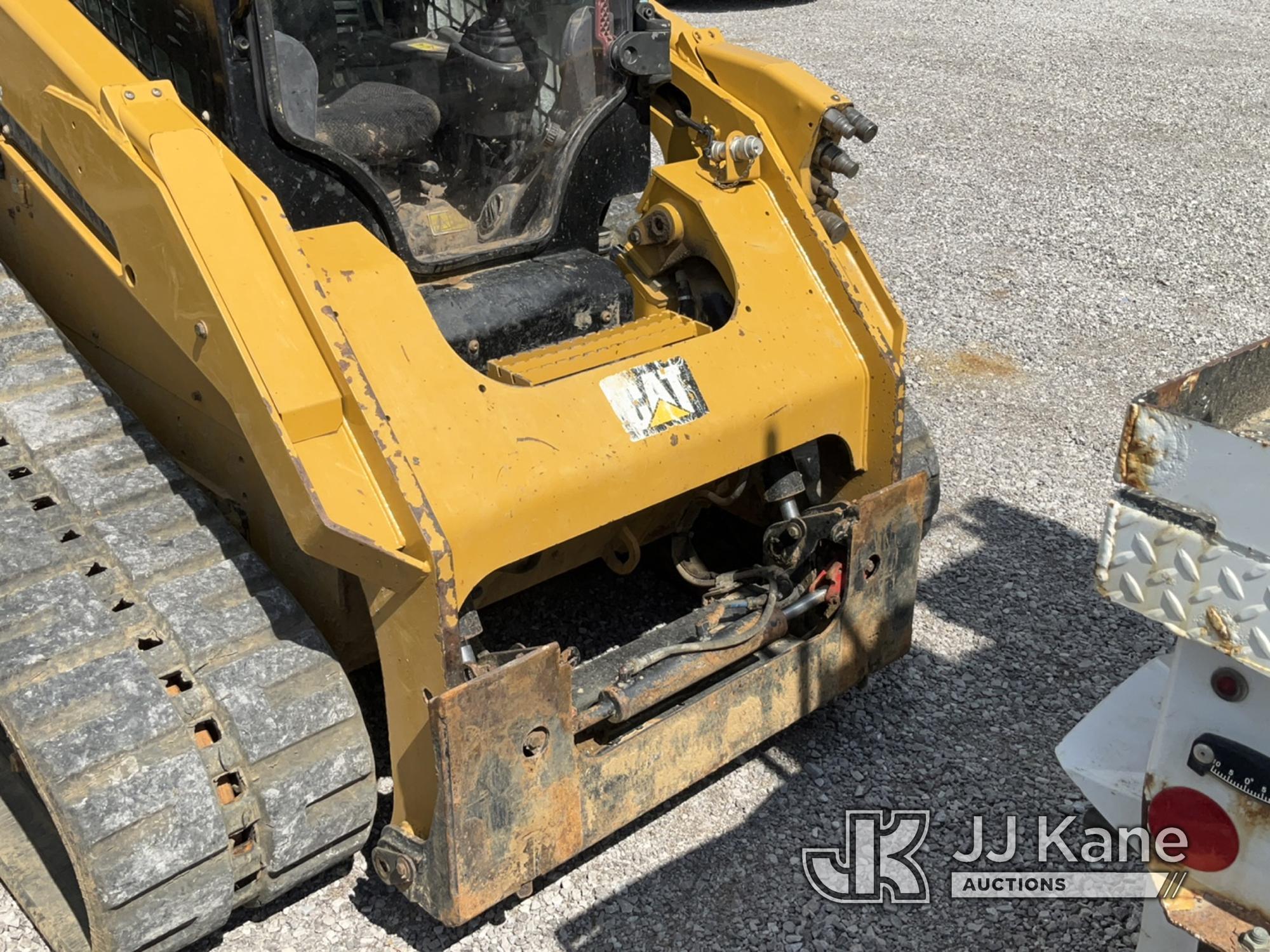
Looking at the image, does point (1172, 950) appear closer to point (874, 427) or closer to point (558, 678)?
point (558, 678)

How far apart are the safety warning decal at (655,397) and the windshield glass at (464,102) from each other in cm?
62

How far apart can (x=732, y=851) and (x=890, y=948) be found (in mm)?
435

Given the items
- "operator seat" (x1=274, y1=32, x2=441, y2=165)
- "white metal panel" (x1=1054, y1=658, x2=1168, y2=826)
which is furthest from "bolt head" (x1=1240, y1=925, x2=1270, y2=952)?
"operator seat" (x1=274, y1=32, x2=441, y2=165)

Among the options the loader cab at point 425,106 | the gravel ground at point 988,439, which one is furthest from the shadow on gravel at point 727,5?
the loader cab at point 425,106

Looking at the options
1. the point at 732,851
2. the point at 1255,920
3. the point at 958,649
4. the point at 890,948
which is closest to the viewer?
the point at 1255,920

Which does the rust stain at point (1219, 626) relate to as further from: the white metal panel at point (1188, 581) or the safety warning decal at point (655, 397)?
the safety warning decal at point (655, 397)

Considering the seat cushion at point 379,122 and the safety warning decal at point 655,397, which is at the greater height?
the seat cushion at point 379,122

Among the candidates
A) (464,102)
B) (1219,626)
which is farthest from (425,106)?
(1219,626)

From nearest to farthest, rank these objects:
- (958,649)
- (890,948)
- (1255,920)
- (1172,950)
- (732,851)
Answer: (1255,920)
(1172,950)
(890,948)
(732,851)
(958,649)

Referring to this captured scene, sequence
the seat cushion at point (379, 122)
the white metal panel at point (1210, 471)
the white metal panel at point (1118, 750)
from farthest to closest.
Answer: the seat cushion at point (379, 122) → the white metal panel at point (1118, 750) → the white metal panel at point (1210, 471)

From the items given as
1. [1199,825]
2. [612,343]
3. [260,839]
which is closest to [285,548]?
[260,839]

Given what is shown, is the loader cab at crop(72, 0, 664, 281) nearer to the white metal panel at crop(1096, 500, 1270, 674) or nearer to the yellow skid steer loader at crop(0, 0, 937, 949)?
the yellow skid steer loader at crop(0, 0, 937, 949)

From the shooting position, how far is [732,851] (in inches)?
124

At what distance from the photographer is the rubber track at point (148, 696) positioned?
7.97 feet
